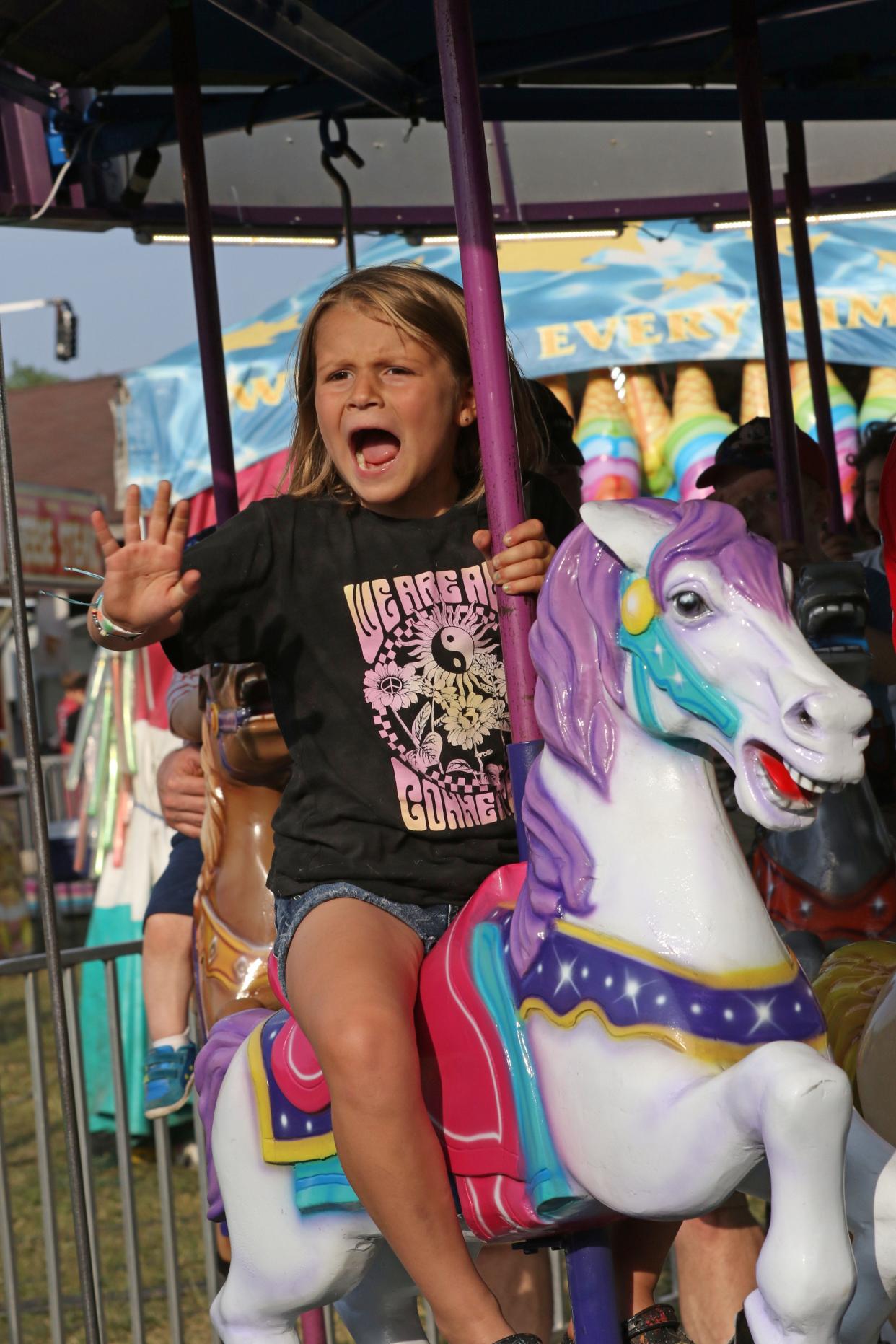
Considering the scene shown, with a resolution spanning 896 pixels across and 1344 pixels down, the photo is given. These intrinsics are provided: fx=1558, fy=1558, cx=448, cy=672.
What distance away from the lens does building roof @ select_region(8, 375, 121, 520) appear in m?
26.7

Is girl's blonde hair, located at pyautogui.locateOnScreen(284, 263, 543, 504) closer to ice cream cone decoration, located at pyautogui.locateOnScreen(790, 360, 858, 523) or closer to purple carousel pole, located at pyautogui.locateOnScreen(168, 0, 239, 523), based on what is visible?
purple carousel pole, located at pyautogui.locateOnScreen(168, 0, 239, 523)

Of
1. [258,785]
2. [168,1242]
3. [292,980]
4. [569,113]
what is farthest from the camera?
[168,1242]

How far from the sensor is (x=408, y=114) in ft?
11.0

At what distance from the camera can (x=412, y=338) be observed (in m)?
2.16

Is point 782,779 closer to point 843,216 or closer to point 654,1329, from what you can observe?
point 654,1329

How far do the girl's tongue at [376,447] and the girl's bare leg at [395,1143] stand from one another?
71 cm

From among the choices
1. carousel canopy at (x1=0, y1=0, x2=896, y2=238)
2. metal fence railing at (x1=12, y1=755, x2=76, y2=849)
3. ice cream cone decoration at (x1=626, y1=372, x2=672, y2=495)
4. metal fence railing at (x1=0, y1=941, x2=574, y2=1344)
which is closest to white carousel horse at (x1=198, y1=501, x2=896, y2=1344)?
metal fence railing at (x1=0, y1=941, x2=574, y2=1344)

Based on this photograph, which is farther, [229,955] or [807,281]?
[807,281]

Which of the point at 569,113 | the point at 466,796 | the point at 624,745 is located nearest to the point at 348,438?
the point at 466,796

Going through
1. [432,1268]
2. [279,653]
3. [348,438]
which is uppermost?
[348,438]

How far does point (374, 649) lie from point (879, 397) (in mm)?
7031

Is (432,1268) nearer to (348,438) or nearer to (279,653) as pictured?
(279,653)

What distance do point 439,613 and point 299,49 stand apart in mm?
1263

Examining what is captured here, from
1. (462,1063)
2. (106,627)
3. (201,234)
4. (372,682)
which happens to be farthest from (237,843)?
(201,234)
